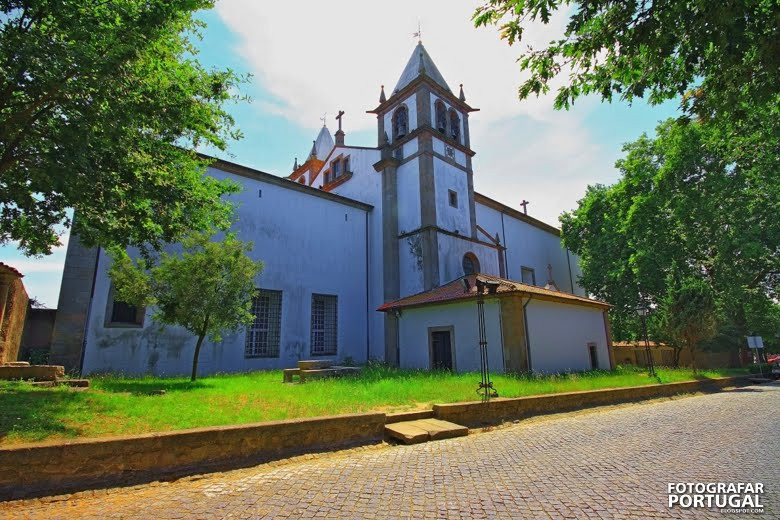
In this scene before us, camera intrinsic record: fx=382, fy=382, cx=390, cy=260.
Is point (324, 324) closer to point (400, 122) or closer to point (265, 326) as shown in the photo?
point (265, 326)

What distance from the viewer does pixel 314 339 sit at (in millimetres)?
19875

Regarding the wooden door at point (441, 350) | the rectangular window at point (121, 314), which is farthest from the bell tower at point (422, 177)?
the rectangular window at point (121, 314)

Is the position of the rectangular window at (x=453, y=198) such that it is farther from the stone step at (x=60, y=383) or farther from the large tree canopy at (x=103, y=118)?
the stone step at (x=60, y=383)

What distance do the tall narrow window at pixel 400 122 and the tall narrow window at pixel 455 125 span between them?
3145mm

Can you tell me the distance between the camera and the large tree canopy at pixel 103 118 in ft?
20.6

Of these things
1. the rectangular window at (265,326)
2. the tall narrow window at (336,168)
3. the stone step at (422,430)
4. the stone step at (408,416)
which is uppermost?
the tall narrow window at (336,168)

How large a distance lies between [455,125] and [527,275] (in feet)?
51.6

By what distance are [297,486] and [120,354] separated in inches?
517

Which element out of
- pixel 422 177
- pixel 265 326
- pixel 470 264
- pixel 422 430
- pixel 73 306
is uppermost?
pixel 422 177

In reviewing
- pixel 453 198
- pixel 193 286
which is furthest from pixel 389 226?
pixel 193 286

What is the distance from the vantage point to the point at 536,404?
9242 mm

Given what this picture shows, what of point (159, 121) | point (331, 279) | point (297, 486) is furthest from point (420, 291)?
point (297, 486)

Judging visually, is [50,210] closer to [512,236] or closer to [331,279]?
[331,279]

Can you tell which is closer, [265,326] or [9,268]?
[9,268]
